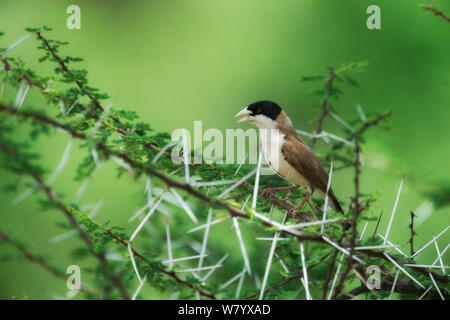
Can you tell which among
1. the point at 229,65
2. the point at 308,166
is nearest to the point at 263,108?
the point at 308,166

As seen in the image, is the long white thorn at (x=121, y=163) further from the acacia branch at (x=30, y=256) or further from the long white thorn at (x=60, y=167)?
the acacia branch at (x=30, y=256)

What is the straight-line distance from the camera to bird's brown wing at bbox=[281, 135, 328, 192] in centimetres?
304

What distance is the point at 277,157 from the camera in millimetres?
3045

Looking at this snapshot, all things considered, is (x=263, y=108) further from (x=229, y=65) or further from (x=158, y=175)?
(x=229, y=65)

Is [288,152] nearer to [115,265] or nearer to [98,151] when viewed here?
[115,265]

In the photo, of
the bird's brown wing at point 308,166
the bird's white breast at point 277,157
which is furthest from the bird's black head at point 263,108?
the bird's brown wing at point 308,166

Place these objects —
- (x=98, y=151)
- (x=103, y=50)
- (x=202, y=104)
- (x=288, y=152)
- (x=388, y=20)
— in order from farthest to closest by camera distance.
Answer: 1. (x=103, y=50)
2. (x=202, y=104)
3. (x=388, y=20)
4. (x=288, y=152)
5. (x=98, y=151)

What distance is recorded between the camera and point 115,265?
2.36m

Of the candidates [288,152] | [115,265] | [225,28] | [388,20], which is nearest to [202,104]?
[225,28]

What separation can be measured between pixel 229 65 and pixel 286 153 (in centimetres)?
480

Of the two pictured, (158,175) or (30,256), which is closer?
(158,175)

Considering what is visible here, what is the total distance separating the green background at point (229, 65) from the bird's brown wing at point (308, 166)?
2.79 meters

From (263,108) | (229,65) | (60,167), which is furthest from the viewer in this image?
(229,65)
